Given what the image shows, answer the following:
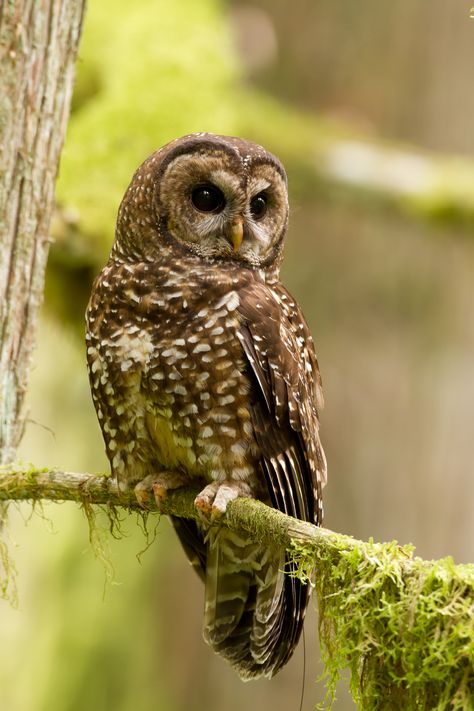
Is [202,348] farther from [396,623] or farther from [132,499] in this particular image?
[396,623]

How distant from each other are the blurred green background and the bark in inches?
70.3

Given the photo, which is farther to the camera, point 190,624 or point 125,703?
point 125,703

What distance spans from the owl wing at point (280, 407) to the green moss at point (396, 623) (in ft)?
2.45

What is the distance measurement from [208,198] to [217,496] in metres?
1.00

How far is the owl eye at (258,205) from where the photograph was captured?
10.9 feet

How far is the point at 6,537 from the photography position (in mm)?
3377

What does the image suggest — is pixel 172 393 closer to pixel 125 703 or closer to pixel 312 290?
pixel 312 290

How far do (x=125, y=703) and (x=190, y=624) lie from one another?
1.11 metres

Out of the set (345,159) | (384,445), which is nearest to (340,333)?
(384,445)

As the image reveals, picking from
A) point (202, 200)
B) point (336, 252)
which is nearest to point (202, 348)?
point (202, 200)

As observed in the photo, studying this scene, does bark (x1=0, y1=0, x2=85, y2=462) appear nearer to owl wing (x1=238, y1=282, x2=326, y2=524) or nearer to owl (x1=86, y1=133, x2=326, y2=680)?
owl (x1=86, y1=133, x2=326, y2=680)

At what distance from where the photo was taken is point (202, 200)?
3.27 meters

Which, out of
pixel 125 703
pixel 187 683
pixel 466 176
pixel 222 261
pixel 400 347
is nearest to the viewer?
pixel 222 261

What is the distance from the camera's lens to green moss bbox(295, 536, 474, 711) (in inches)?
79.2
